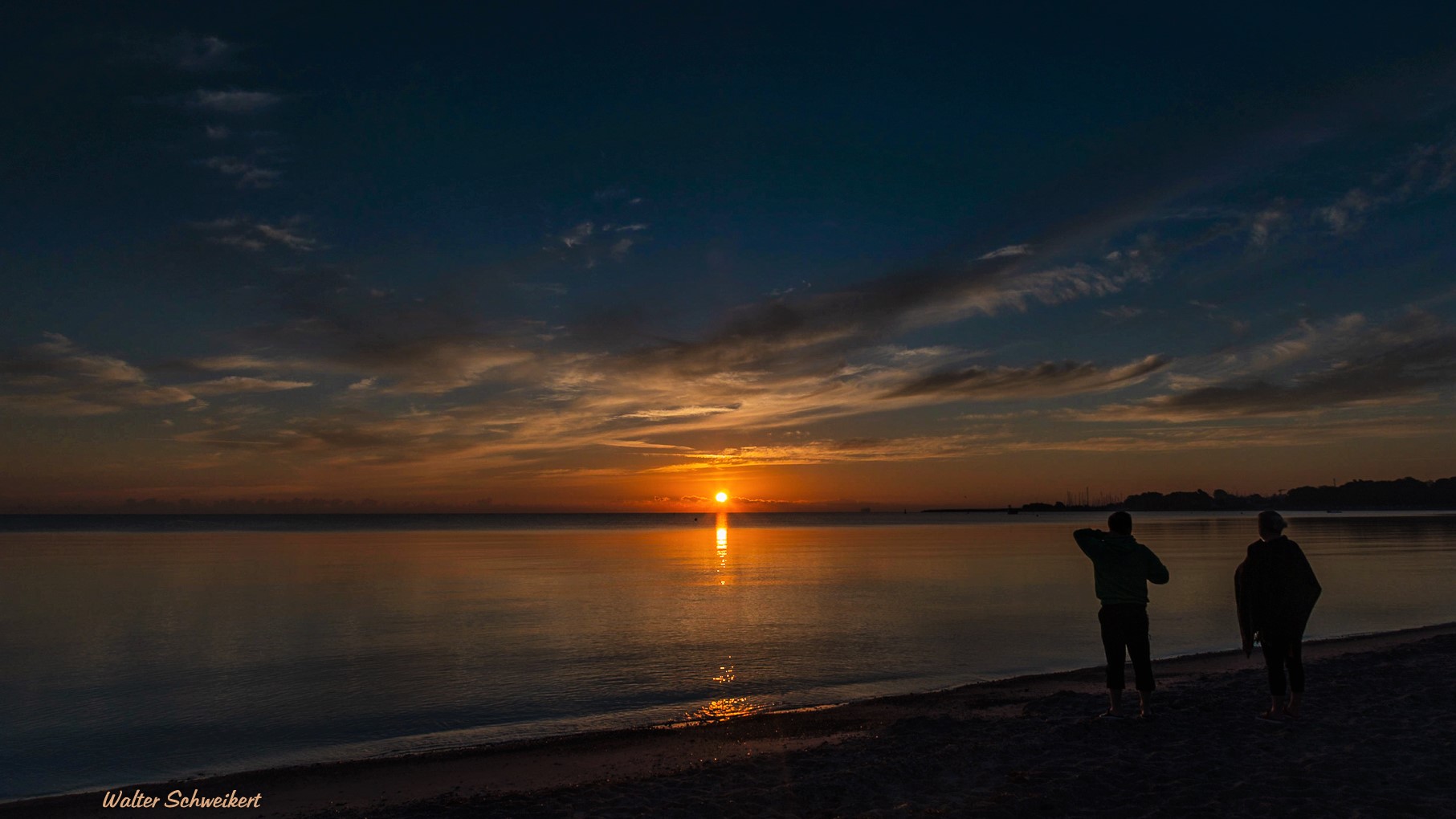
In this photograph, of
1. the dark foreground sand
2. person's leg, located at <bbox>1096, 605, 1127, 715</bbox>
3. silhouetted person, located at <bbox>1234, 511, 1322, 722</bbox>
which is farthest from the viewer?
person's leg, located at <bbox>1096, 605, 1127, 715</bbox>

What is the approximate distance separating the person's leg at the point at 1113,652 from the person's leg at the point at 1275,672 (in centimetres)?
161

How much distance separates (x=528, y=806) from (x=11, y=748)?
8.35m

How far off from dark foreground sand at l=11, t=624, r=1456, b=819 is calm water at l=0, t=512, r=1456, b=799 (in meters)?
1.34

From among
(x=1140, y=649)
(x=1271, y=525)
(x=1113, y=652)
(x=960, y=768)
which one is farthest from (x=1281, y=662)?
(x=960, y=768)

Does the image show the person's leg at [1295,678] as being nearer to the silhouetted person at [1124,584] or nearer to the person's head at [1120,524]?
the silhouetted person at [1124,584]

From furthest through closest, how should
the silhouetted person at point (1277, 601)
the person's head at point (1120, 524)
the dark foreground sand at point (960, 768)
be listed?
the person's head at point (1120, 524) < the silhouetted person at point (1277, 601) < the dark foreground sand at point (960, 768)

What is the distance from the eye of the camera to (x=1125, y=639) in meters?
9.84

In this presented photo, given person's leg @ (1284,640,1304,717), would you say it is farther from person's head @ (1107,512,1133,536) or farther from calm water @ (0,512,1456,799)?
calm water @ (0,512,1456,799)

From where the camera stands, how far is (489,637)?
736 inches

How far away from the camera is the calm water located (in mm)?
11758

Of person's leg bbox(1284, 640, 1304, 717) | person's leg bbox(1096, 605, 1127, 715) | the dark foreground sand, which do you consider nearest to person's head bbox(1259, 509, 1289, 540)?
person's leg bbox(1284, 640, 1304, 717)

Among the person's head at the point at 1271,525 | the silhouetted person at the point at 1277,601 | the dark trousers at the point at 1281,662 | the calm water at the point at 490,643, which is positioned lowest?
the calm water at the point at 490,643

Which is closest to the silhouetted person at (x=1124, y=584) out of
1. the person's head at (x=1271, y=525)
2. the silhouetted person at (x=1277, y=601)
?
the silhouetted person at (x=1277, y=601)

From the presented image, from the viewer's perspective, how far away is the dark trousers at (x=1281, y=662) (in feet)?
31.4
